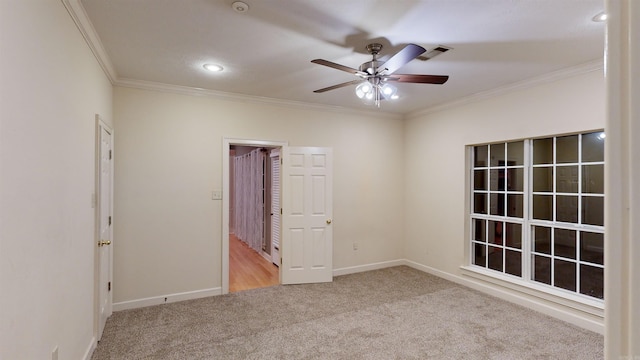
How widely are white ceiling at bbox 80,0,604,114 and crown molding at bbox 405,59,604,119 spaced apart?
6cm

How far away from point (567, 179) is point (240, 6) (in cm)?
366

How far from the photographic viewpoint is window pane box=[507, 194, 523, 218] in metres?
3.92

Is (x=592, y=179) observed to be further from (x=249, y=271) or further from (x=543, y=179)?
(x=249, y=271)

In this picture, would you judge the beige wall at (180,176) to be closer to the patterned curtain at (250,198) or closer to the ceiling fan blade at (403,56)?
the patterned curtain at (250,198)

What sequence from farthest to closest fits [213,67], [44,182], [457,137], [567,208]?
[457,137], [567,208], [213,67], [44,182]

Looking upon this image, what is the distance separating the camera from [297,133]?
4.60 m

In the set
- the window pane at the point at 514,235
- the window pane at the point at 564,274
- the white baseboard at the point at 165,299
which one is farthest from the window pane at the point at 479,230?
the white baseboard at the point at 165,299

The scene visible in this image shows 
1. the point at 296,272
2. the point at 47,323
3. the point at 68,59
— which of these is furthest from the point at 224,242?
the point at 68,59

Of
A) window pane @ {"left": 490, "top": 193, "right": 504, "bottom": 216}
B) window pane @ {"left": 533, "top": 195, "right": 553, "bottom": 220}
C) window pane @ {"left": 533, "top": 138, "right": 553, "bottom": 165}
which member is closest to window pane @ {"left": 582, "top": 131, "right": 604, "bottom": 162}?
window pane @ {"left": 533, "top": 138, "right": 553, "bottom": 165}

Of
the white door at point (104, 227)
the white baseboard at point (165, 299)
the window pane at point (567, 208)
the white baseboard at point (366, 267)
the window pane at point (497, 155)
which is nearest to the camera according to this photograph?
the white door at point (104, 227)

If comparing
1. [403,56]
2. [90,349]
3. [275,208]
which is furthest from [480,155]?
[90,349]

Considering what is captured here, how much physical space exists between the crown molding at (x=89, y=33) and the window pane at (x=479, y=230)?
469 centimetres

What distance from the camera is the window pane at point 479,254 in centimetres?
437

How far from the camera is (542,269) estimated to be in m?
3.71
